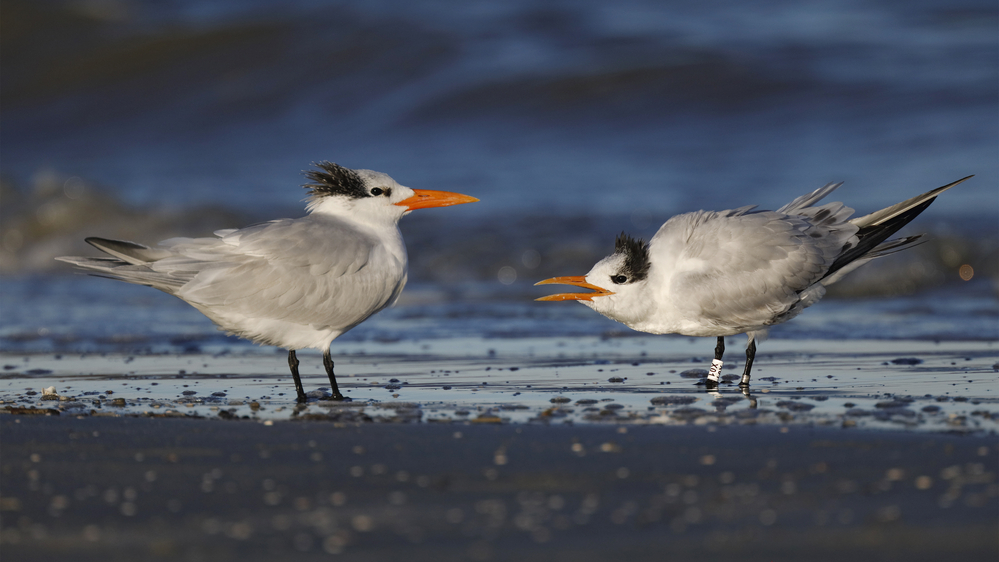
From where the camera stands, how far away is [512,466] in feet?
10.8

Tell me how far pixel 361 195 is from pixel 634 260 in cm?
144

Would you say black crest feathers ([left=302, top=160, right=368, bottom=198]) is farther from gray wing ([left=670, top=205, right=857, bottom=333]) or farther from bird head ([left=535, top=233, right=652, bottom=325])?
gray wing ([left=670, top=205, right=857, bottom=333])

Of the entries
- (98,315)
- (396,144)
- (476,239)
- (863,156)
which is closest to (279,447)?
(98,315)

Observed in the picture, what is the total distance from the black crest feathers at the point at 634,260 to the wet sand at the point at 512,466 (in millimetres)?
570

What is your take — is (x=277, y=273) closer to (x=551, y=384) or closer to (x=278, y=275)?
(x=278, y=275)

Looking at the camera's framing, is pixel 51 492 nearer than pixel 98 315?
Yes

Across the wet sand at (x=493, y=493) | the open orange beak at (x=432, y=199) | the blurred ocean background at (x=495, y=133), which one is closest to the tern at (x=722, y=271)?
the open orange beak at (x=432, y=199)

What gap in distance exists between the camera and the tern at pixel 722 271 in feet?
16.5

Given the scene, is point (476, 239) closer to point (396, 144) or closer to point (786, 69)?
point (396, 144)

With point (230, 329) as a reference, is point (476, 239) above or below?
above

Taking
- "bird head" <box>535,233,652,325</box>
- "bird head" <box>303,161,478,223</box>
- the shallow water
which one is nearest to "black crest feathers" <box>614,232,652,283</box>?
"bird head" <box>535,233,652,325</box>

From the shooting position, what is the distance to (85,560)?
2436mm

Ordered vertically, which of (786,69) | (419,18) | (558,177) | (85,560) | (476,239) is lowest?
(85,560)

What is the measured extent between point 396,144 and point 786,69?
6.14 meters
